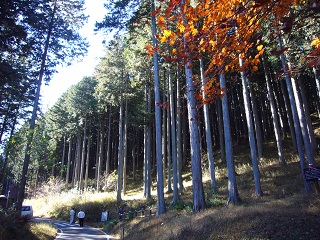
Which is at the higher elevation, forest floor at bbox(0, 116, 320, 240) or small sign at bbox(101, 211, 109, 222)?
forest floor at bbox(0, 116, 320, 240)

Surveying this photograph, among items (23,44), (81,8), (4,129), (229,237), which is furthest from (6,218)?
(4,129)

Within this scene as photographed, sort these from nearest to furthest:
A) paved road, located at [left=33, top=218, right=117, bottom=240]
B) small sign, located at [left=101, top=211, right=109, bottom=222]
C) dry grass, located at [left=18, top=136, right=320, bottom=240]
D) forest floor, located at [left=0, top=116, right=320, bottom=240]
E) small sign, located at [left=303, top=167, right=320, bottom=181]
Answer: dry grass, located at [left=18, top=136, right=320, bottom=240], forest floor, located at [left=0, top=116, right=320, bottom=240], small sign, located at [left=303, top=167, right=320, bottom=181], paved road, located at [left=33, top=218, right=117, bottom=240], small sign, located at [left=101, top=211, right=109, bottom=222]

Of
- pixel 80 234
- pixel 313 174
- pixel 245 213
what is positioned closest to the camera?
pixel 245 213

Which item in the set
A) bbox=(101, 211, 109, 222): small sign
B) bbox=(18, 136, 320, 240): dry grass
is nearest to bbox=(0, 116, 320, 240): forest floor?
bbox=(18, 136, 320, 240): dry grass

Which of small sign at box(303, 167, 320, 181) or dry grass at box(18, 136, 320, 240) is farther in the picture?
small sign at box(303, 167, 320, 181)

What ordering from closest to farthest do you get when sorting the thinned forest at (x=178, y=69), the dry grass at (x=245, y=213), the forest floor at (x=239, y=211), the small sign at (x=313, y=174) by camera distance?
the thinned forest at (x=178, y=69) → the dry grass at (x=245, y=213) → the forest floor at (x=239, y=211) → the small sign at (x=313, y=174)

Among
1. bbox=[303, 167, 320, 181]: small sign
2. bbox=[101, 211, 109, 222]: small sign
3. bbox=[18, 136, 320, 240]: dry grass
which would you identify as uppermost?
bbox=[303, 167, 320, 181]: small sign

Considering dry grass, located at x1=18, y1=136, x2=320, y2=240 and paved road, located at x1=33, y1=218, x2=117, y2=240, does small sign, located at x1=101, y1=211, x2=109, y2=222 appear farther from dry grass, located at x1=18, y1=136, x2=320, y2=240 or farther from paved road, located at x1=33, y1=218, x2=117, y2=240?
paved road, located at x1=33, y1=218, x2=117, y2=240

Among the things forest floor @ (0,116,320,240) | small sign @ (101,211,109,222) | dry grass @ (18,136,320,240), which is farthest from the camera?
small sign @ (101,211,109,222)

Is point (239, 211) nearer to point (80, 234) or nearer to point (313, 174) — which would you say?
point (313, 174)

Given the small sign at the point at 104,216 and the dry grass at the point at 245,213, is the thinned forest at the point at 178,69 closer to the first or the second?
the dry grass at the point at 245,213

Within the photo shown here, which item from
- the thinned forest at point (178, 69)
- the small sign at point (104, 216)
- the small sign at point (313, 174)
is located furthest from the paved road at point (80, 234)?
the small sign at point (313, 174)

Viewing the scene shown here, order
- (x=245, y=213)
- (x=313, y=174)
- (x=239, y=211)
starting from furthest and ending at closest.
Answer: (x=313, y=174) < (x=239, y=211) < (x=245, y=213)

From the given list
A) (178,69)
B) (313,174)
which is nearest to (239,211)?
(313,174)
